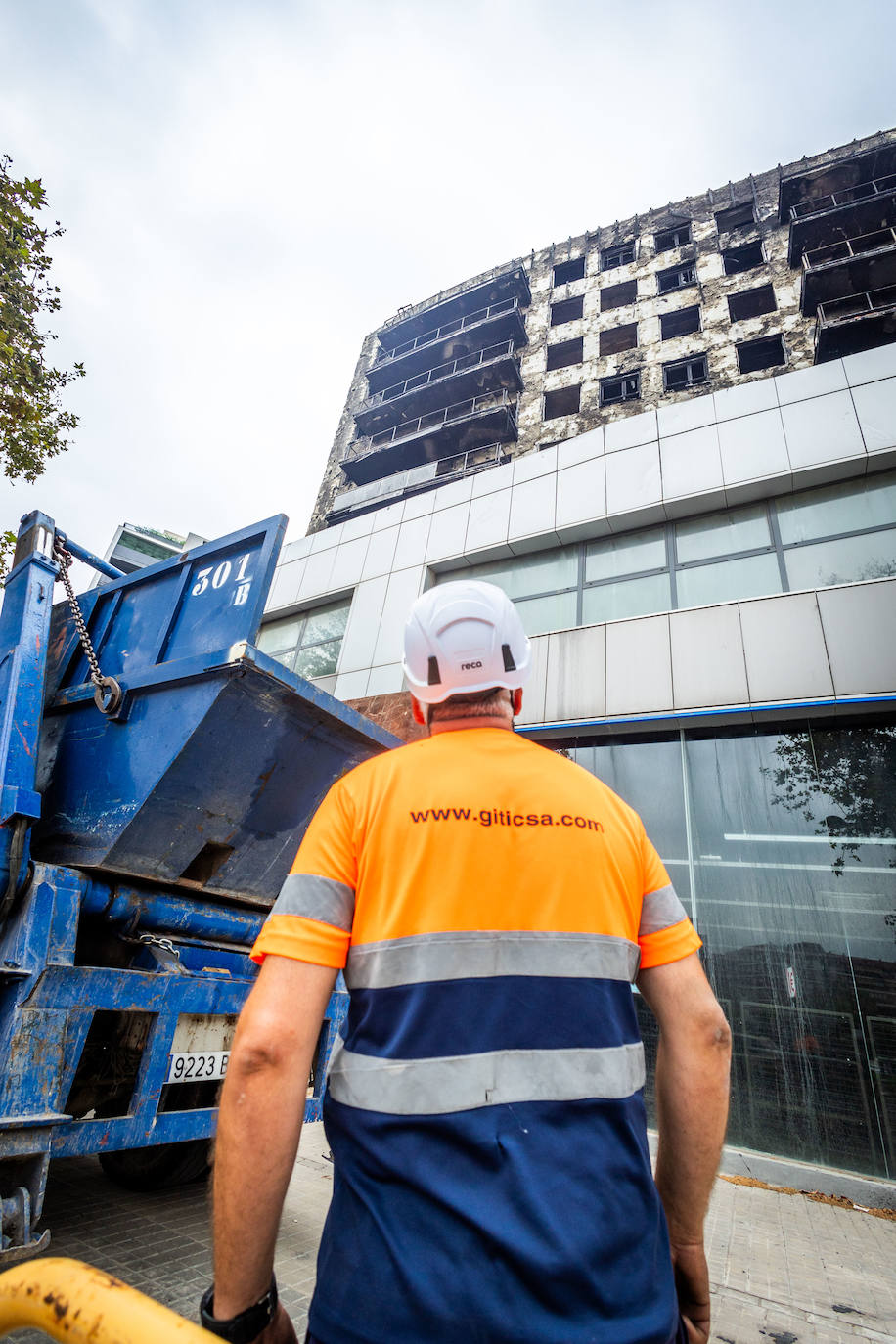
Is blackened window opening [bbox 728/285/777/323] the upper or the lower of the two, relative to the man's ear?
upper

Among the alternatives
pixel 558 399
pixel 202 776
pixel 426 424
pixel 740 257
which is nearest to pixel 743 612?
pixel 202 776

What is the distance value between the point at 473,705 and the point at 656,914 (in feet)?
1.95

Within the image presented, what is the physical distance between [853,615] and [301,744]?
6.61m

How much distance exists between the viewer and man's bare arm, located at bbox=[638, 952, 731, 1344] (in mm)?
1235

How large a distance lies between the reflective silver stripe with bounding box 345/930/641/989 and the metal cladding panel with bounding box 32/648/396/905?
2216 millimetres

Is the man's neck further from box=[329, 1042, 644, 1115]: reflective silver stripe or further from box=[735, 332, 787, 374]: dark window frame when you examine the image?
box=[735, 332, 787, 374]: dark window frame

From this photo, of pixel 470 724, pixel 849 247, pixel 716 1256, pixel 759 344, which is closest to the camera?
pixel 470 724

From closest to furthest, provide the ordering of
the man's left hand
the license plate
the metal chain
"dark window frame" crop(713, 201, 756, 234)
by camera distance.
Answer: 1. the man's left hand
2. the license plate
3. the metal chain
4. "dark window frame" crop(713, 201, 756, 234)

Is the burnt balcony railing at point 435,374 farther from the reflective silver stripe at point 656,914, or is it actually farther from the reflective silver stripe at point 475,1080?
the reflective silver stripe at point 475,1080

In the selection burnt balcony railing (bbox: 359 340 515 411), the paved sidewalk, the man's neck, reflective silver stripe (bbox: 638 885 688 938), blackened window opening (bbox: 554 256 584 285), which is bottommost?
the paved sidewalk

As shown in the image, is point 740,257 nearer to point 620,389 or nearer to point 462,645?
point 620,389

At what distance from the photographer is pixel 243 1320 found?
986mm

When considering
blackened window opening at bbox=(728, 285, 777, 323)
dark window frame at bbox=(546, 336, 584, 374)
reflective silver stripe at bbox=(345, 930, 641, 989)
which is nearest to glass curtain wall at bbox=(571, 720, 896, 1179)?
reflective silver stripe at bbox=(345, 930, 641, 989)

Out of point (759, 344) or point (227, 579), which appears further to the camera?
point (759, 344)
